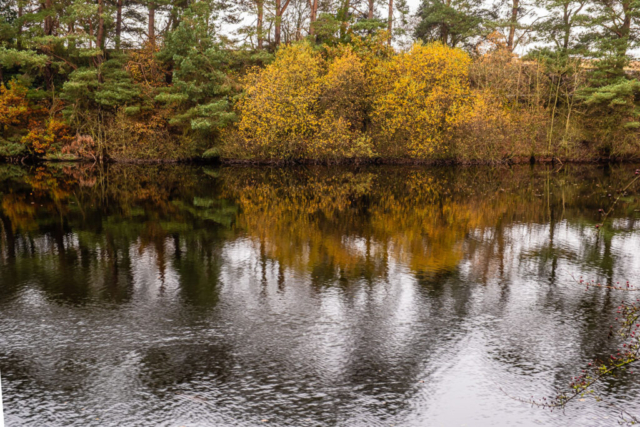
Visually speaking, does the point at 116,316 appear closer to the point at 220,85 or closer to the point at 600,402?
the point at 600,402

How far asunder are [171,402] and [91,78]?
38.7 meters

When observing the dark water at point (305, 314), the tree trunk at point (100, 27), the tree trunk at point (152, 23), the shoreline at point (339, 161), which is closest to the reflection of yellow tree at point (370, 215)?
the dark water at point (305, 314)

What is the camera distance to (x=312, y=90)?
35.1 meters

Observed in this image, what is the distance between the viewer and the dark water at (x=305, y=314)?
5809 mm

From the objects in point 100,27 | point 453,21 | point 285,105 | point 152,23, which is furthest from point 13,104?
point 453,21

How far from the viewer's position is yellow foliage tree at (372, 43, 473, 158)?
34.4 metres

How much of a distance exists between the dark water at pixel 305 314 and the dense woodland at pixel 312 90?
704 inches

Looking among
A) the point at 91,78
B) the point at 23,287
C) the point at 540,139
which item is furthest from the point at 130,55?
the point at 23,287

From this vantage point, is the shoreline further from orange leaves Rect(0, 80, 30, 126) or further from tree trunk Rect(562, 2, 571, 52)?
tree trunk Rect(562, 2, 571, 52)

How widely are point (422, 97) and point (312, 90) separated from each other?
7054 millimetres

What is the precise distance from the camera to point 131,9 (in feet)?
160

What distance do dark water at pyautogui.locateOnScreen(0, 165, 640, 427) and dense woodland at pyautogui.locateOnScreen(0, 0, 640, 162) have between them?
58.7 feet

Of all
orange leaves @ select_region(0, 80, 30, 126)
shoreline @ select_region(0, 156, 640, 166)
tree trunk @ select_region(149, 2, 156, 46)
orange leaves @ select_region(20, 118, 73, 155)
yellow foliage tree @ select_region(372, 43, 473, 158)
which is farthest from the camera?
tree trunk @ select_region(149, 2, 156, 46)

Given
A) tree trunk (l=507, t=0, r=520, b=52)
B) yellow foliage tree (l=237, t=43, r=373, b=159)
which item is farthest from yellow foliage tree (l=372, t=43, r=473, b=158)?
tree trunk (l=507, t=0, r=520, b=52)
